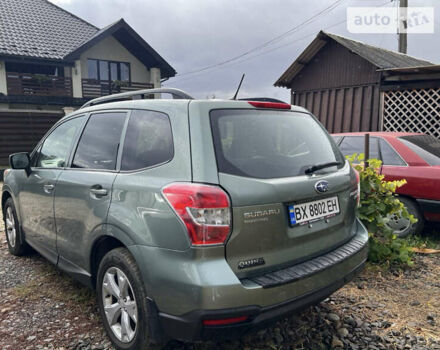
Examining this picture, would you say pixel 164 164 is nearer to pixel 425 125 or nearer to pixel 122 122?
pixel 122 122

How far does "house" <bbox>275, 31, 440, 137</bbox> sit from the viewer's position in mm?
9391

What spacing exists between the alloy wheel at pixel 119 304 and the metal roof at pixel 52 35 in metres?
19.2

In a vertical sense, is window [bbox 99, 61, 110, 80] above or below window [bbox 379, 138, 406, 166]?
above

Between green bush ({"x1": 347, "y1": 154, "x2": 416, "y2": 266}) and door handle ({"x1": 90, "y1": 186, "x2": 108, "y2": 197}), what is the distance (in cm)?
267

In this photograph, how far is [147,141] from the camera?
227cm

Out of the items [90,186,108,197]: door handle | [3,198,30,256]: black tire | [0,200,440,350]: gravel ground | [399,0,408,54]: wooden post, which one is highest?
[399,0,408,54]: wooden post

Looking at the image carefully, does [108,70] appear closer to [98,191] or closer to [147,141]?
[98,191]

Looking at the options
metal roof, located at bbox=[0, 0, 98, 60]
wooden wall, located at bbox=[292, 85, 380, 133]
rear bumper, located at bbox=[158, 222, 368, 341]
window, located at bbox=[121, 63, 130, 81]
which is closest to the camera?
rear bumper, located at bbox=[158, 222, 368, 341]

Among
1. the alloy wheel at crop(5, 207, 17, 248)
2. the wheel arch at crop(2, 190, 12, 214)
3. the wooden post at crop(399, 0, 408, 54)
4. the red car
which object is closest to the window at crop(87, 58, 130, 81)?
the wooden post at crop(399, 0, 408, 54)

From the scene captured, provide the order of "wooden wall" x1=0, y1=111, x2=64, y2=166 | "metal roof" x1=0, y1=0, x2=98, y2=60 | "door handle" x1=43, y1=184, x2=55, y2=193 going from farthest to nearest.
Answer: "metal roof" x1=0, y1=0, x2=98, y2=60 → "wooden wall" x1=0, y1=111, x2=64, y2=166 → "door handle" x1=43, y1=184, x2=55, y2=193

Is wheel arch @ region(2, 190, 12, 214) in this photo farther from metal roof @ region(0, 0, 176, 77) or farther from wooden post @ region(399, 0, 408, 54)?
wooden post @ region(399, 0, 408, 54)

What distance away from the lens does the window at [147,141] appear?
2.14m

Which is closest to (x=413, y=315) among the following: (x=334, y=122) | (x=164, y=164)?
(x=164, y=164)

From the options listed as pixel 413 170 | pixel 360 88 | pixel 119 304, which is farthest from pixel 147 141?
pixel 360 88
